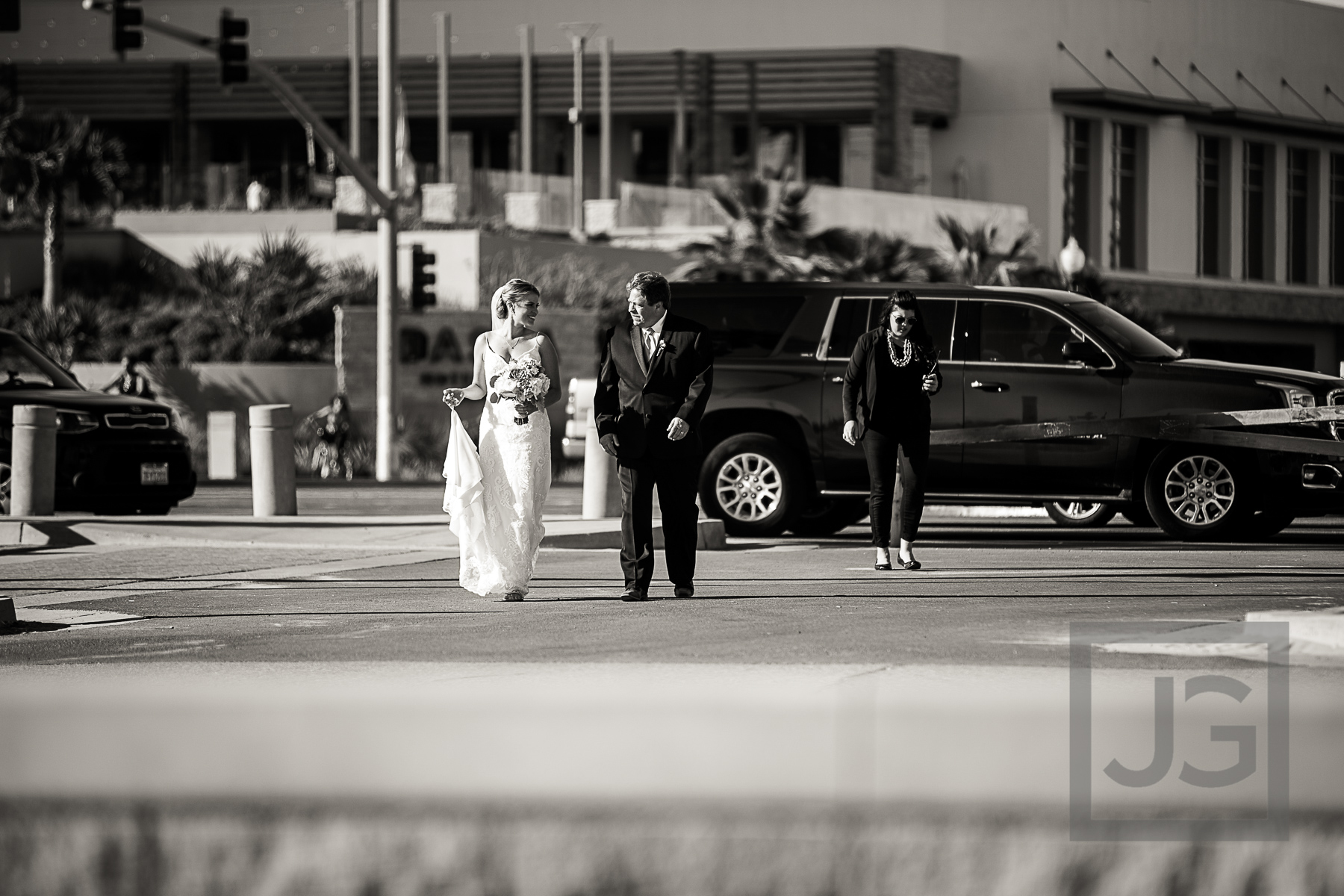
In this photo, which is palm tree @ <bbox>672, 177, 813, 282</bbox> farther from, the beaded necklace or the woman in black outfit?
the beaded necklace

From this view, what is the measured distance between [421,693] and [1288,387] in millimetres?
11964

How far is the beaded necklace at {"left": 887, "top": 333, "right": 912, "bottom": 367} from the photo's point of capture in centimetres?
1154

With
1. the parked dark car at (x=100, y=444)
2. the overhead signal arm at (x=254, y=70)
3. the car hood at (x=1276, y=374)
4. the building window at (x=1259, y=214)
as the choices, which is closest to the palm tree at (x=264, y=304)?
the overhead signal arm at (x=254, y=70)

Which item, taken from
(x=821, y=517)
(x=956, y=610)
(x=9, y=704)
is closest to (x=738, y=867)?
(x=9, y=704)

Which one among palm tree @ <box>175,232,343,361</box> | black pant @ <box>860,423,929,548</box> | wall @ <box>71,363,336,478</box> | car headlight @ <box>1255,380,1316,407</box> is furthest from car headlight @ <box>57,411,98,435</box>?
palm tree @ <box>175,232,343,361</box>

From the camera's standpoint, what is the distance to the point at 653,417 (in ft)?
31.8

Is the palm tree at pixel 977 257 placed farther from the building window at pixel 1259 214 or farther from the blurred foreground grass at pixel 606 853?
the blurred foreground grass at pixel 606 853

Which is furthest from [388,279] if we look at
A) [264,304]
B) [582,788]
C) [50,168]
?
[582,788]

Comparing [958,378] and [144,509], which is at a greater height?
[958,378]

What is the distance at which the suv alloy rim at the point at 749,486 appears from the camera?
14.3 metres

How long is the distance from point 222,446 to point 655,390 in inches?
864

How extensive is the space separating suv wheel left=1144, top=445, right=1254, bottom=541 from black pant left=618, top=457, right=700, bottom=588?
510 centimetres

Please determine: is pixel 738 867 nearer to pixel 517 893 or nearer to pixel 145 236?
Answer: pixel 517 893

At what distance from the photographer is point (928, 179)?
160 ft
